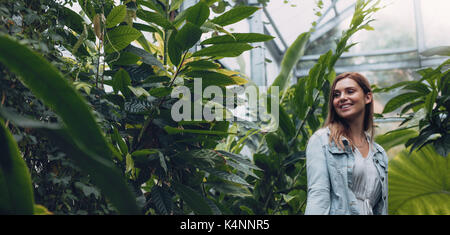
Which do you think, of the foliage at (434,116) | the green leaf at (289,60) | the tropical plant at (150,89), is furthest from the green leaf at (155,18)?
the foliage at (434,116)

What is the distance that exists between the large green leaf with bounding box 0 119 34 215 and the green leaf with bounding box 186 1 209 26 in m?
0.62

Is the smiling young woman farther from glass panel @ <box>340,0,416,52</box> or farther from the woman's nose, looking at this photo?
glass panel @ <box>340,0,416,52</box>

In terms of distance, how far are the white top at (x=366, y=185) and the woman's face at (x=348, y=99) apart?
0.19 meters

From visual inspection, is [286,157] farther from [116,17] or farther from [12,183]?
[12,183]

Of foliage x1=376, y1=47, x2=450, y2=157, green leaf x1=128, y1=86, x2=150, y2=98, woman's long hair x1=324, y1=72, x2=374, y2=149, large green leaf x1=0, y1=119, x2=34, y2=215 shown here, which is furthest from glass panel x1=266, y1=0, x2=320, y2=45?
large green leaf x1=0, y1=119, x2=34, y2=215

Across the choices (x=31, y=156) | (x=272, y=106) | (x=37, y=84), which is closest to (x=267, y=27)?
(x=272, y=106)

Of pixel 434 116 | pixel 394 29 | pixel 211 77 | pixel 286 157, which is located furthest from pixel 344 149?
pixel 394 29

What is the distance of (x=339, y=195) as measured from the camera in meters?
1.20

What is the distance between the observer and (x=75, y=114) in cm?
45

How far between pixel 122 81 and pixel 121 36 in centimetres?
13

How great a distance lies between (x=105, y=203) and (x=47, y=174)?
20 centimetres

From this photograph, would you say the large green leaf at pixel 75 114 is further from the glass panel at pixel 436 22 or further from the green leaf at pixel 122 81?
the glass panel at pixel 436 22

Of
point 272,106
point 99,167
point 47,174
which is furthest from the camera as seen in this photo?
point 272,106

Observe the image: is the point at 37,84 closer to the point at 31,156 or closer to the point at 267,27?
the point at 31,156
